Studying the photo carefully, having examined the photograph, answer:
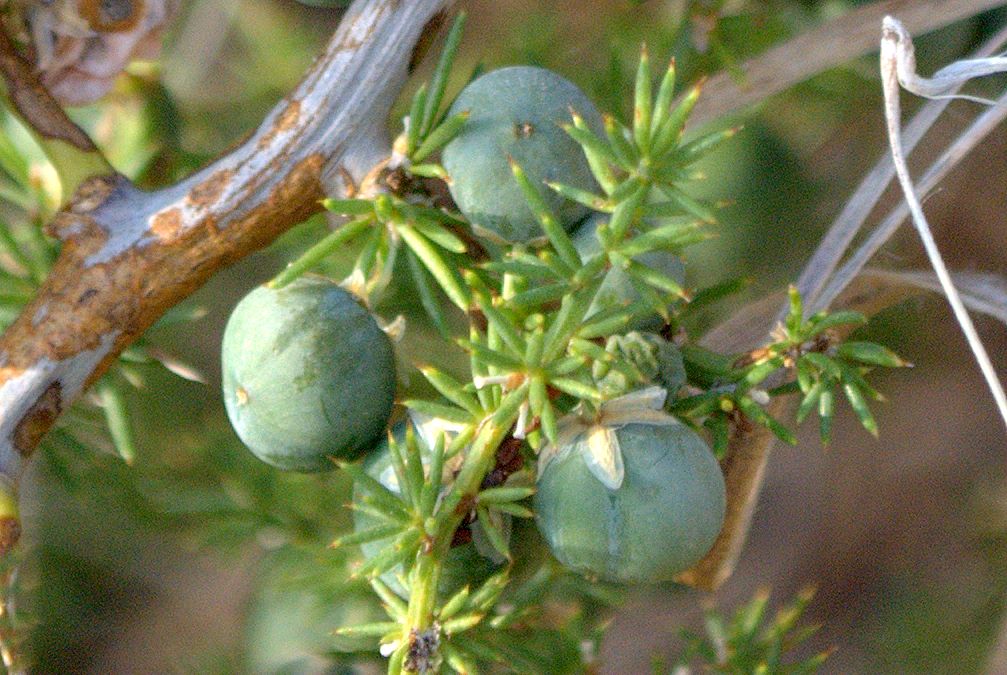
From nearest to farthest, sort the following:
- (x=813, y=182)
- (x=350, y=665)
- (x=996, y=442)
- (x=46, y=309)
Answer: (x=46, y=309)
(x=350, y=665)
(x=813, y=182)
(x=996, y=442)

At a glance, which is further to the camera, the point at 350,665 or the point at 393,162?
the point at 350,665

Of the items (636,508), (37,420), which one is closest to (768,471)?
(636,508)

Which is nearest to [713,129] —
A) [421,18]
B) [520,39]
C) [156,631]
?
[520,39]

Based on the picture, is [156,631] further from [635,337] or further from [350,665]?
[635,337]

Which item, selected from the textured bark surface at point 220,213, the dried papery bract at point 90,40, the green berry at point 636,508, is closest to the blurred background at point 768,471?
the dried papery bract at point 90,40

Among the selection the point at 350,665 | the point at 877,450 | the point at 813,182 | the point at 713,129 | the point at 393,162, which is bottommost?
the point at 877,450

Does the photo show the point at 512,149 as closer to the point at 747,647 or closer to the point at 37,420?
the point at 37,420

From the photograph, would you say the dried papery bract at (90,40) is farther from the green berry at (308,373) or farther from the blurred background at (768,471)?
the green berry at (308,373)
